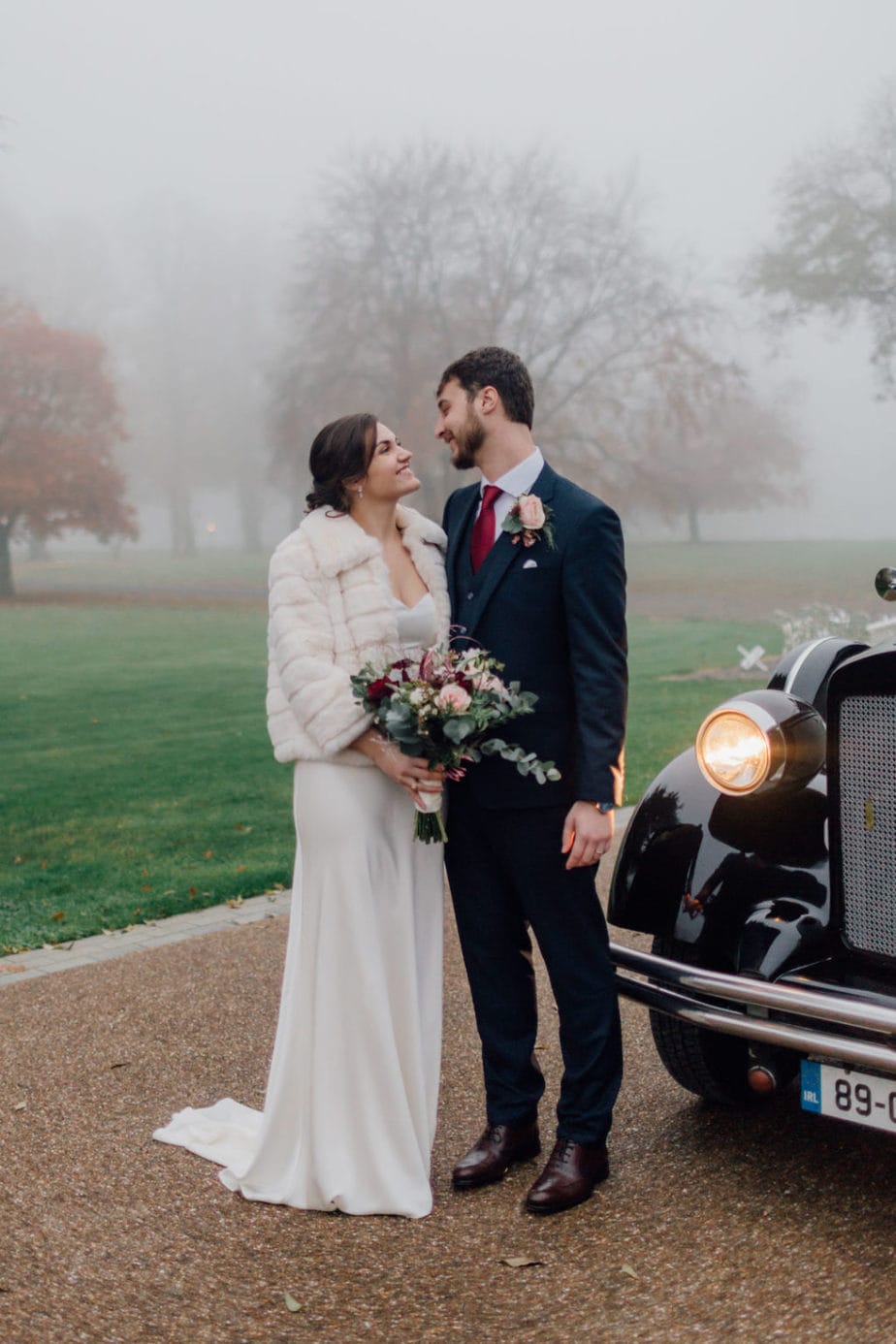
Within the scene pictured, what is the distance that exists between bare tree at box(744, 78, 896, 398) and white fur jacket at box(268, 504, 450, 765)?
15729 millimetres

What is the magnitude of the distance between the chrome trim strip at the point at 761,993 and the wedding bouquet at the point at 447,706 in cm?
54

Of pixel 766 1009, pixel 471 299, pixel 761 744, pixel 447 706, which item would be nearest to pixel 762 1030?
pixel 766 1009

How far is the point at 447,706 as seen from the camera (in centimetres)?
311

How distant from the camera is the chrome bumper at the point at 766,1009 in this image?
288 centimetres

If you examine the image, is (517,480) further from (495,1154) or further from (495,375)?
(495,1154)

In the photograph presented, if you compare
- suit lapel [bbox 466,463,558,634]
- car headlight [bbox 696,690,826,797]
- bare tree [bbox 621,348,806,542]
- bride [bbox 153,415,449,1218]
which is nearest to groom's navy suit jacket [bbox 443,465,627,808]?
suit lapel [bbox 466,463,558,634]

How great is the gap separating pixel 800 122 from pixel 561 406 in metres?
4.75

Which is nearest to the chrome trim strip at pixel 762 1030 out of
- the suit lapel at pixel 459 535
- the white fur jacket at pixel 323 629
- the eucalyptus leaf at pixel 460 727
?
the eucalyptus leaf at pixel 460 727

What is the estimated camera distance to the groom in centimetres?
330

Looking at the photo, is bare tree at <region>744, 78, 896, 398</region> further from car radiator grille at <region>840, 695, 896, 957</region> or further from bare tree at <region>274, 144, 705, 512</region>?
car radiator grille at <region>840, 695, 896, 957</region>

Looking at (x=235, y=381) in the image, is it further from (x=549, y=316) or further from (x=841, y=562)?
(x=841, y=562)

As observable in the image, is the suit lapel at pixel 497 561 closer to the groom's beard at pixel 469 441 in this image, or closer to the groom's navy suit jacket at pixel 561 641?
the groom's navy suit jacket at pixel 561 641

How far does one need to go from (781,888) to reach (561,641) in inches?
32.7

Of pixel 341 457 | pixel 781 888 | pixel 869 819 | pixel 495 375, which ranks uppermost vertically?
pixel 495 375
